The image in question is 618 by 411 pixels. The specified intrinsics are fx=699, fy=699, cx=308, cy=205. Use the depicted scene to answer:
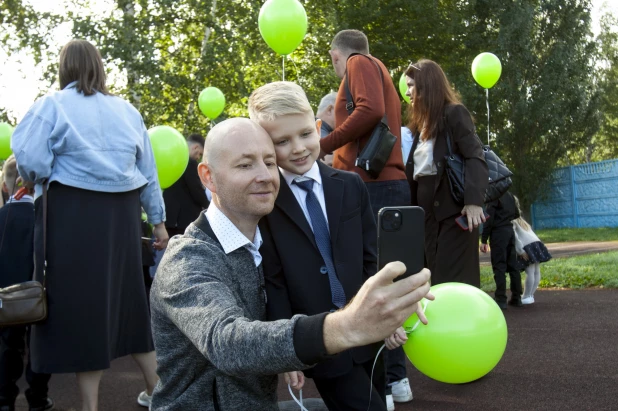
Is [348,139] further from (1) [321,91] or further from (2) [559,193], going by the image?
(2) [559,193]

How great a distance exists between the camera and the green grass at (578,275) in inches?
382

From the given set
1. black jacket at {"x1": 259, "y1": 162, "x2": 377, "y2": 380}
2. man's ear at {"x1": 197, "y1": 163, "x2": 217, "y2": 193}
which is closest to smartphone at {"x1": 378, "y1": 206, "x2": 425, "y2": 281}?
man's ear at {"x1": 197, "y1": 163, "x2": 217, "y2": 193}

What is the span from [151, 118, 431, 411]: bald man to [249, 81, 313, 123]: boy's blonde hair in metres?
0.44

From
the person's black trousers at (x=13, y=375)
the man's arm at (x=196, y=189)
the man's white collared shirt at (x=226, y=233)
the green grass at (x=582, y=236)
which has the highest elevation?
the man's white collared shirt at (x=226, y=233)

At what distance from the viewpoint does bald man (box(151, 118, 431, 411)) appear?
1.45 metres

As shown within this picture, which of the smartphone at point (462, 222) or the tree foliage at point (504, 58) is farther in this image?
the tree foliage at point (504, 58)

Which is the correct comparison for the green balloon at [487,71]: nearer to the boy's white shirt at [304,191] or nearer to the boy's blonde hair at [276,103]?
the boy's white shirt at [304,191]

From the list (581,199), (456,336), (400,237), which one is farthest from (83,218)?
(581,199)

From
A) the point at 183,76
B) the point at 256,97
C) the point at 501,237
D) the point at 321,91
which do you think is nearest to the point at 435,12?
the point at 321,91

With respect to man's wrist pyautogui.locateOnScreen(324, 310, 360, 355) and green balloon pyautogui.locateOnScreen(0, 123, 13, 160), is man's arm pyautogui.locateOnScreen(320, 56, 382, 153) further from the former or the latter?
green balloon pyautogui.locateOnScreen(0, 123, 13, 160)

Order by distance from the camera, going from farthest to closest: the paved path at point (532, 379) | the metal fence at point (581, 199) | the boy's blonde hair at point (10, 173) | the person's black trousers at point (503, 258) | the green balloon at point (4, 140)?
the metal fence at point (581, 199) < the green balloon at point (4, 140) < the person's black trousers at point (503, 258) < the boy's blonde hair at point (10, 173) < the paved path at point (532, 379)

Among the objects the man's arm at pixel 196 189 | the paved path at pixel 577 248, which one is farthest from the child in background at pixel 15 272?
the paved path at pixel 577 248

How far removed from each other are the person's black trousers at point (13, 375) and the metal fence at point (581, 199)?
85.6 feet

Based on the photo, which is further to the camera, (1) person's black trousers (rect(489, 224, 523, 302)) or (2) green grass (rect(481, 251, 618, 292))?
(2) green grass (rect(481, 251, 618, 292))
